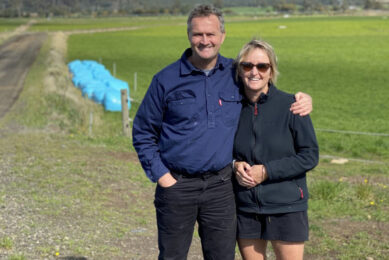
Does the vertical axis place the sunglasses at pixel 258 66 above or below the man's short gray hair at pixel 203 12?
below

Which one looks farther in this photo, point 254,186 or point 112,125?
point 112,125

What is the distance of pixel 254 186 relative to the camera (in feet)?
10.9

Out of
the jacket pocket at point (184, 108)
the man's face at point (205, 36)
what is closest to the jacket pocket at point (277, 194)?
the jacket pocket at point (184, 108)

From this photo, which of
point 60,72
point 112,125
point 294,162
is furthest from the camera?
point 60,72

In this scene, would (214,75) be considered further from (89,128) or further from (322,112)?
(322,112)

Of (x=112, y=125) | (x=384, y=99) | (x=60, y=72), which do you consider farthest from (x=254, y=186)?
(x=60, y=72)

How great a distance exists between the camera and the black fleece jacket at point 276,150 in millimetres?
3225

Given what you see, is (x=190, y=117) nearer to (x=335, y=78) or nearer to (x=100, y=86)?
(x=100, y=86)

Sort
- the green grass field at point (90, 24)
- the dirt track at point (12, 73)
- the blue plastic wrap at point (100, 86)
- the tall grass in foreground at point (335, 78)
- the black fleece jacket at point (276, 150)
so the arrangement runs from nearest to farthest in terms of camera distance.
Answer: the black fleece jacket at point (276, 150) < the tall grass in foreground at point (335, 78) < the blue plastic wrap at point (100, 86) < the dirt track at point (12, 73) < the green grass field at point (90, 24)

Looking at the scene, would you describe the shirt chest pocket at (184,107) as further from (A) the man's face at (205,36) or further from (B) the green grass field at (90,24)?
(B) the green grass field at (90,24)

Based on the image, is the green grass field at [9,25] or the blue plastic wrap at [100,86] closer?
the blue plastic wrap at [100,86]

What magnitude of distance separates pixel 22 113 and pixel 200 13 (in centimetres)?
1324

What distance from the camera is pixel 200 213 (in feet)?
11.4

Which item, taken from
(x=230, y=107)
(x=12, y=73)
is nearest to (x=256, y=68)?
(x=230, y=107)
